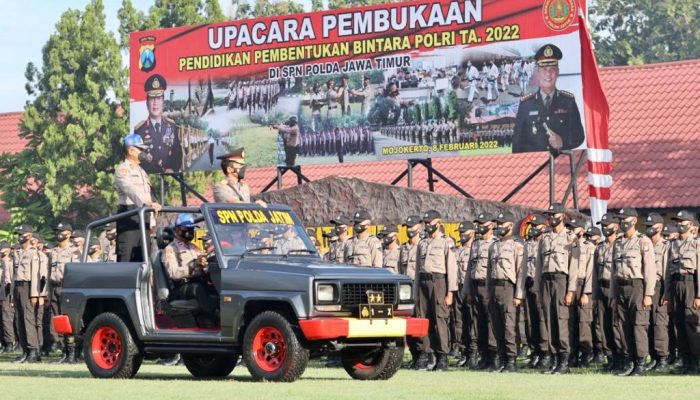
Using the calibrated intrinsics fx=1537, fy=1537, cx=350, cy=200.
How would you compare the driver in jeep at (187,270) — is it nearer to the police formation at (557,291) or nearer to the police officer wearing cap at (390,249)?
the police formation at (557,291)

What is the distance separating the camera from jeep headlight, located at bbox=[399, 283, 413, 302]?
15227 mm

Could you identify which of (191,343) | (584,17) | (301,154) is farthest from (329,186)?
(191,343)

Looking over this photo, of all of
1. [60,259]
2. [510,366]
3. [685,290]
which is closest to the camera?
[685,290]

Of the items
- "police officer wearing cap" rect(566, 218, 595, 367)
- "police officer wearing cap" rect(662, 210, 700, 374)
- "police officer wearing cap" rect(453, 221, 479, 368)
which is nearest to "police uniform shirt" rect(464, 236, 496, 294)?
"police officer wearing cap" rect(453, 221, 479, 368)

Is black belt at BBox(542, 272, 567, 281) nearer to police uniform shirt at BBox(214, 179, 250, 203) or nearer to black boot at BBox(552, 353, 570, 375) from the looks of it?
black boot at BBox(552, 353, 570, 375)

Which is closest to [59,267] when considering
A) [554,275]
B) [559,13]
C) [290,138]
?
[290,138]

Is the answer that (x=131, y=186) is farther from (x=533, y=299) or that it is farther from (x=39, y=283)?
(x=39, y=283)

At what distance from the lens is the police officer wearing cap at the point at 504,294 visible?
18922 mm

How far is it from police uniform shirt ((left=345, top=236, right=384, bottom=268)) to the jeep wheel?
590 cm

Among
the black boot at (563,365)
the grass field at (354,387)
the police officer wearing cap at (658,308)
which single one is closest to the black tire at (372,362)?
the grass field at (354,387)

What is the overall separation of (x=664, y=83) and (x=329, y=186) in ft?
34.7

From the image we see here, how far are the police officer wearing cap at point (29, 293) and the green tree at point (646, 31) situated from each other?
2912 centimetres

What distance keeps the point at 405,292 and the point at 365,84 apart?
1092cm

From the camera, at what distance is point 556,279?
18.9 metres
